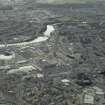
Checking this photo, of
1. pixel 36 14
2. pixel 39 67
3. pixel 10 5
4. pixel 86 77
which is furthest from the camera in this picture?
pixel 10 5

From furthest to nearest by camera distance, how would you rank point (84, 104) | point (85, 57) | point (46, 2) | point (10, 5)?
point (46, 2), point (10, 5), point (85, 57), point (84, 104)

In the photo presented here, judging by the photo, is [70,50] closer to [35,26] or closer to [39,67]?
[39,67]

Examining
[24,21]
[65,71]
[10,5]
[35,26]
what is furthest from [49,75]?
[10,5]

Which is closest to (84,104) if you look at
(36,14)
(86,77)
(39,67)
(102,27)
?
(86,77)

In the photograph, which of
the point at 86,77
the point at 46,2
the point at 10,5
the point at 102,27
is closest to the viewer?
the point at 86,77

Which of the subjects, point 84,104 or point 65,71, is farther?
point 65,71

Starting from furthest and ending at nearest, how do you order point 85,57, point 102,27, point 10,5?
point 10,5 < point 102,27 < point 85,57

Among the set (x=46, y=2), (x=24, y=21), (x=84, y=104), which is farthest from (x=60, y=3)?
(x=84, y=104)

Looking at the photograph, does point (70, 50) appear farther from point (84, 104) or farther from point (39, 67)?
point (84, 104)

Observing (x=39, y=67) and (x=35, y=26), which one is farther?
(x=35, y=26)
